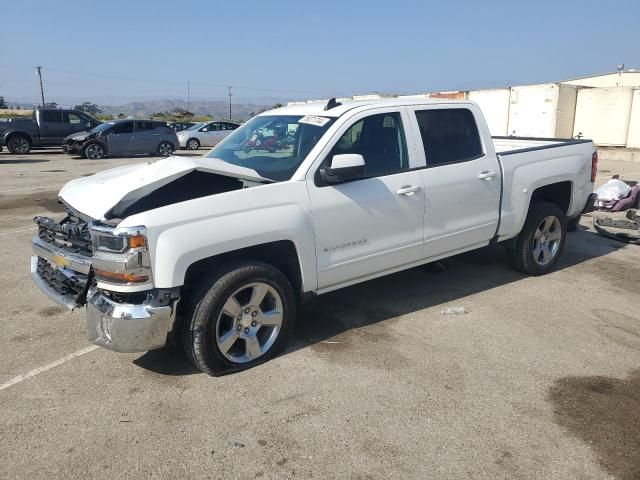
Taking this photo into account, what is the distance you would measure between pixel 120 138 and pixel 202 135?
5.16 metres

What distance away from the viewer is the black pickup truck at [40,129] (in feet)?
69.8

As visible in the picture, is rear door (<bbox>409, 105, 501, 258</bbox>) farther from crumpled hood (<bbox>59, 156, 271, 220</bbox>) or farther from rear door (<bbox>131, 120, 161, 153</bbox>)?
rear door (<bbox>131, 120, 161, 153</bbox>)

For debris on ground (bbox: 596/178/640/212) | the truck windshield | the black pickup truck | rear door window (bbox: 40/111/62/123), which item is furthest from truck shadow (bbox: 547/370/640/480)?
rear door window (bbox: 40/111/62/123)

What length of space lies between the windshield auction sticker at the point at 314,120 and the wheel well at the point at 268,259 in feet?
3.58

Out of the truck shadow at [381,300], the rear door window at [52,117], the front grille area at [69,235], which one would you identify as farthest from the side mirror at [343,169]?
the rear door window at [52,117]

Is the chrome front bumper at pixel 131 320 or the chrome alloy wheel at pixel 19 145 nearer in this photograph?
the chrome front bumper at pixel 131 320

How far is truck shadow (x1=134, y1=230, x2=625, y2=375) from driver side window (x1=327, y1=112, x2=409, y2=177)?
1.30m

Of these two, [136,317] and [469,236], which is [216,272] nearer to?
[136,317]

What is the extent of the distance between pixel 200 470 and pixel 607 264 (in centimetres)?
558

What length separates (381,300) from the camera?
5172 millimetres

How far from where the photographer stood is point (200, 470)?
9.17 ft

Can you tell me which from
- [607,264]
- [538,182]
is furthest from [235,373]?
[607,264]

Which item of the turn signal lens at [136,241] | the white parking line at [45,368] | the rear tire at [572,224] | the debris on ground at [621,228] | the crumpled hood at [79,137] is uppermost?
the turn signal lens at [136,241]

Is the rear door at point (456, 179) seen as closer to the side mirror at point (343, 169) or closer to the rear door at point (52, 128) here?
the side mirror at point (343, 169)
